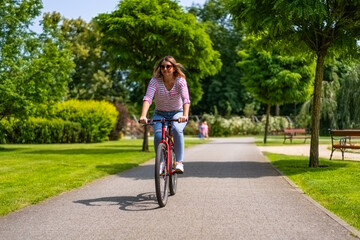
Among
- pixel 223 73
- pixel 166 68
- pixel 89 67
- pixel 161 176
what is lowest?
pixel 161 176

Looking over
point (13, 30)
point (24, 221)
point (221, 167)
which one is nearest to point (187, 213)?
point (24, 221)

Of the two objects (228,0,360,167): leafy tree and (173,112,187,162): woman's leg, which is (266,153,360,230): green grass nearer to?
(228,0,360,167): leafy tree

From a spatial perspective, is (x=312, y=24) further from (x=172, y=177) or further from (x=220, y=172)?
(x=172, y=177)

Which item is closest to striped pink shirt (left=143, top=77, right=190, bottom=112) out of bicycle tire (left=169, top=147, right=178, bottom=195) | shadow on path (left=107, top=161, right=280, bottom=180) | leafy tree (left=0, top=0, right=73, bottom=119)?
bicycle tire (left=169, top=147, right=178, bottom=195)

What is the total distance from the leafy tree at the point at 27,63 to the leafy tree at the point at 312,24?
11148mm

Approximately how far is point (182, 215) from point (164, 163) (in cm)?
96

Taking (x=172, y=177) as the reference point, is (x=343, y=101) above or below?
above

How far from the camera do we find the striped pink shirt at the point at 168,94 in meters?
7.02

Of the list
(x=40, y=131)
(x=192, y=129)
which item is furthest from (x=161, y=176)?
(x=192, y=129)

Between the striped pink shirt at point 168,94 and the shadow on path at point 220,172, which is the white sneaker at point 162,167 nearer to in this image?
the striped pink shirt at point 168,94

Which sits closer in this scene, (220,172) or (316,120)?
(220,172)

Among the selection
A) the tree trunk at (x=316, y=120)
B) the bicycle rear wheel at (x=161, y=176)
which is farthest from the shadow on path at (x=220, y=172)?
the bicycle rear wheel at (x=161, y=176)

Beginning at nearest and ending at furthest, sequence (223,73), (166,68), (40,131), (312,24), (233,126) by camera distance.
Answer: (166,68) < (312,24) < (40,131) < (233,126) < (223,73)

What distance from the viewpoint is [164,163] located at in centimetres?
684
